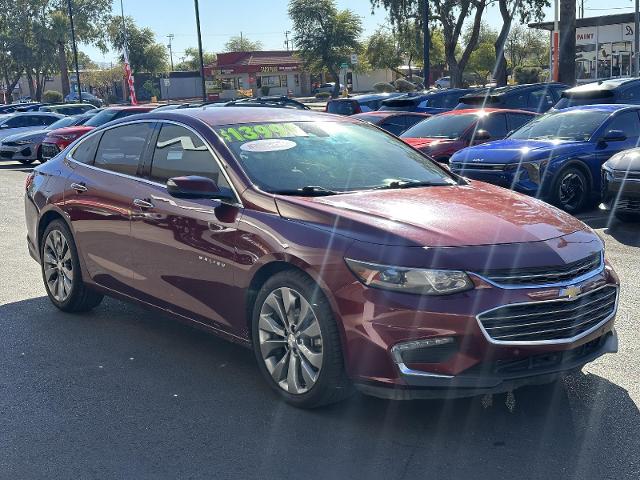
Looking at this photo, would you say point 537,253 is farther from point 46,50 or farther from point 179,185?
point 46,50

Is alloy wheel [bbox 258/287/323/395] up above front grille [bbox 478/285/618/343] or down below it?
below

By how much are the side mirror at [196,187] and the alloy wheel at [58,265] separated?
1960 mm

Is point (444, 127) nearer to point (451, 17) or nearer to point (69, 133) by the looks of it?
point (69, 133)

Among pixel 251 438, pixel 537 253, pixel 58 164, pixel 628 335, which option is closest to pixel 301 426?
pixel 251 438

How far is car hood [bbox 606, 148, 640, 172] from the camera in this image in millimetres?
9133

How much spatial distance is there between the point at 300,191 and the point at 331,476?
5.64 ft

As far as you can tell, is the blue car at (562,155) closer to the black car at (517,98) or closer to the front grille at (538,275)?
the black car at (517,98)

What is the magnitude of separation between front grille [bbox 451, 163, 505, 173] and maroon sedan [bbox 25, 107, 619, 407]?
4.89 m

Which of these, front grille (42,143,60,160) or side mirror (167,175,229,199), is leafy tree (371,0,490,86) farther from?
side mirror (167,175,229,199)

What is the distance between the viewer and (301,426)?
4.16 metres

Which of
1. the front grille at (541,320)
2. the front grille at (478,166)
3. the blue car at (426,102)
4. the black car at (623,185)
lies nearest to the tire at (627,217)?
the black car at (623,185)

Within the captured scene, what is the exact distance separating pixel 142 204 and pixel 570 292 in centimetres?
289

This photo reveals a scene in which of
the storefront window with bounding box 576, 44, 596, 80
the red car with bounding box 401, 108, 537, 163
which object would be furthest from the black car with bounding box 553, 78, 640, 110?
the storefront window with bounding box 576, 44, 596, 80

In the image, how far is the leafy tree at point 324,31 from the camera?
60.3m
